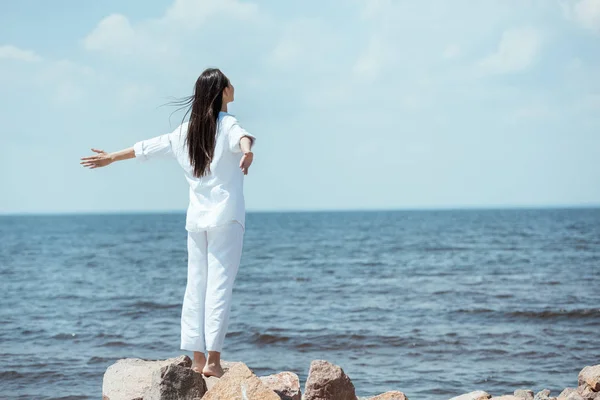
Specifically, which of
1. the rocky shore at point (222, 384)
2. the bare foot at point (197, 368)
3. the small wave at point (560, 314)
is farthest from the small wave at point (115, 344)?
the small wave at point (560, 314)

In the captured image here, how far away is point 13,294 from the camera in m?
19.2

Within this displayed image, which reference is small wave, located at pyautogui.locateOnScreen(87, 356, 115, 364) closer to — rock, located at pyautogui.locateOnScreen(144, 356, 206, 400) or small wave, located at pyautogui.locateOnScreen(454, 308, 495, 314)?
rock, located at pyautogui.locateOnScreen(144, 356, 206, 400)

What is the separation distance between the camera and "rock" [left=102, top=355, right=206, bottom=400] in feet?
14.6

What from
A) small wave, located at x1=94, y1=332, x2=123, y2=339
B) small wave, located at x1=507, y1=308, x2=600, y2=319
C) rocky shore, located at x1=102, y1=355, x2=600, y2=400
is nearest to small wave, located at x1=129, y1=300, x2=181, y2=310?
small wave, located at x1=94, y1=332, x2=123, y2=339

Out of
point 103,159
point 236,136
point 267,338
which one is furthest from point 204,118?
point 267,338

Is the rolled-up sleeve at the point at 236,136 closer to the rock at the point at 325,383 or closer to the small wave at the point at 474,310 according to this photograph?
the rock at the point at 325,383

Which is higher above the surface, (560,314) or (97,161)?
(97,161)

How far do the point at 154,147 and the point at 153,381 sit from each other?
1637 mm

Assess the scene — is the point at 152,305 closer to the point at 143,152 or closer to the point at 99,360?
the point at 99,360

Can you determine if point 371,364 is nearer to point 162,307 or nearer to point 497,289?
point 162,307

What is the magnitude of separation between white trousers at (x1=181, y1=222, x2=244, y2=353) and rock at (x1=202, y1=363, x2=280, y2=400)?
1.47ft

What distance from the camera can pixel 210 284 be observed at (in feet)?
15.5

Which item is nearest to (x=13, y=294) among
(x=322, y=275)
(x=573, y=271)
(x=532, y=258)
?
(x=322, y=275)

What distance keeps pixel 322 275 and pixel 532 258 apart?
1106 cm
